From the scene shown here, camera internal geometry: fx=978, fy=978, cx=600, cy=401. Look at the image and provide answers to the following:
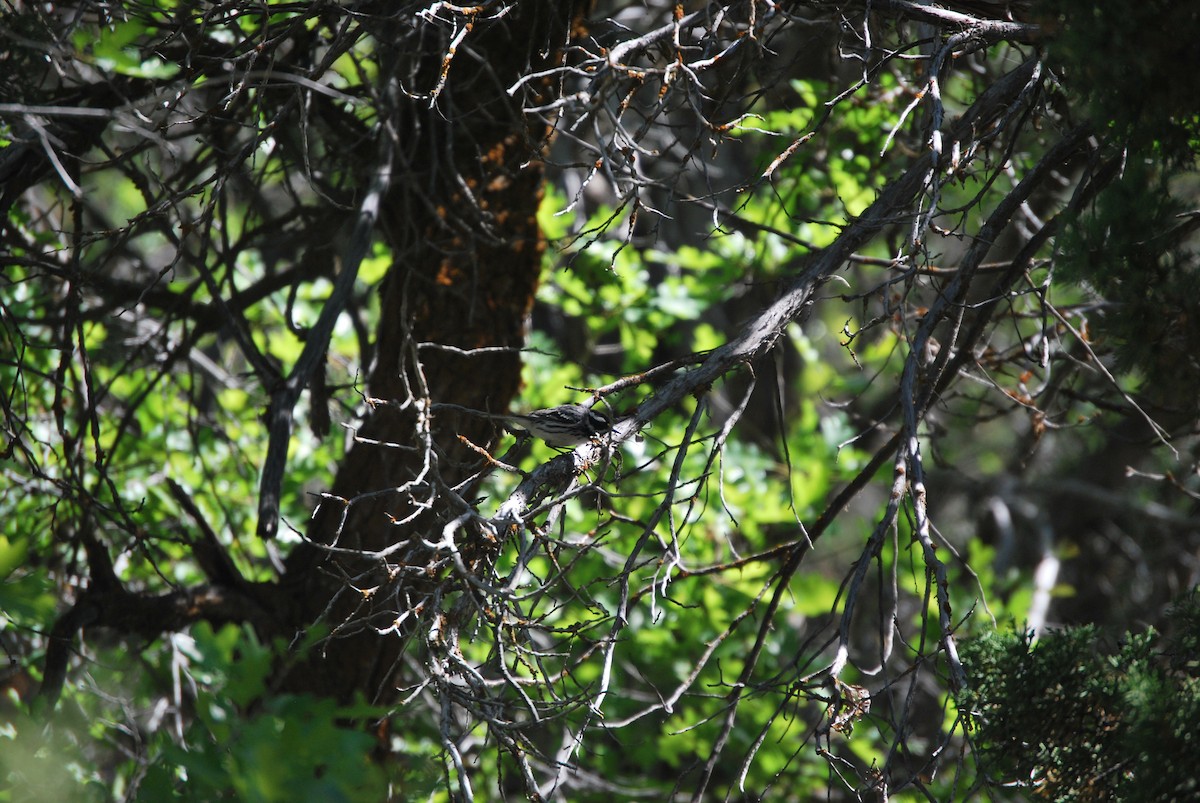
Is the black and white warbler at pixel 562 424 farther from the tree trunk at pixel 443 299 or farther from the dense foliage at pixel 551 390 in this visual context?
the tree trunk at pixel 443 299

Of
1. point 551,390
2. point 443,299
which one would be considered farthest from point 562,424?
point 551,390

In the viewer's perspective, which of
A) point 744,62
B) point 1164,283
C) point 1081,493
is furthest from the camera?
point 1081,493

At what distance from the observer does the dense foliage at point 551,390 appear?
1966 mm

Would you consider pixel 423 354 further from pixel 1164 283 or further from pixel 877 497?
pixel 877 497

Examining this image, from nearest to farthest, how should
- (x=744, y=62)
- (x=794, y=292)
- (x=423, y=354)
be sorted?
(x=794, y=292) < (x=744, y=62) < (x=423, y=354)

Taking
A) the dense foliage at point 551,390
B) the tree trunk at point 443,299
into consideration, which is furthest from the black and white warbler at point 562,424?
the tree trunk at point 443,299

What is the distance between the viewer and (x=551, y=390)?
4.42 meters

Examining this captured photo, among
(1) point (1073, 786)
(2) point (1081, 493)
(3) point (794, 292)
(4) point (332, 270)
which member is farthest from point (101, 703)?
(2) point (1081, 493)

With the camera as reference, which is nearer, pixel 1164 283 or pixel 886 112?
pixel 1164 283

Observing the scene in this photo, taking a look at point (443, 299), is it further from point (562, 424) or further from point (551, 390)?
point (551, 390)

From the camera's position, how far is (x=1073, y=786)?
6.66 feet

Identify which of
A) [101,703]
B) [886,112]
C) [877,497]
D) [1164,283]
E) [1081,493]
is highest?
[877,497]

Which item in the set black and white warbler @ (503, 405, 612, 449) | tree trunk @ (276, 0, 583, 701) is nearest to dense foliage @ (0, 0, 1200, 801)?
tree trunk @ (276, 0, 583, 701)

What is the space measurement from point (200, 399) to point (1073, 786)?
402 centimetres
